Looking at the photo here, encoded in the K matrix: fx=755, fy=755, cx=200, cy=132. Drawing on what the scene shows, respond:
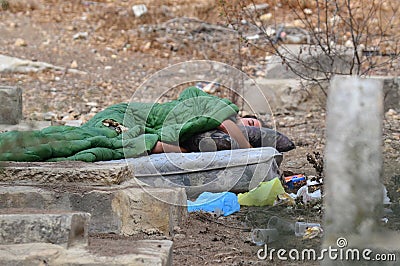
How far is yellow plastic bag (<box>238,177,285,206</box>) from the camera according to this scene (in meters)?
4.36

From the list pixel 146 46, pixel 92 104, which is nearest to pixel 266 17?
pixel 146 46

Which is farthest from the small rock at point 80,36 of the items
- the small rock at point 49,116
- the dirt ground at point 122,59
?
the small rock at point 49,116

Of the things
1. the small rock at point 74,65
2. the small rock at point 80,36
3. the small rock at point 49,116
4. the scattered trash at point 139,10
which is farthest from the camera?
the scattered trash at point 139,10

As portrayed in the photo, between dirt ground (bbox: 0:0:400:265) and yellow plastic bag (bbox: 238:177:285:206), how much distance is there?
8 cm

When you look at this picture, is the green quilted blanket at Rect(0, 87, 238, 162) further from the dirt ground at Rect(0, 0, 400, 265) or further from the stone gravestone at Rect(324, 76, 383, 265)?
the stone gravestone at Rect(324, 76, 383, 265)

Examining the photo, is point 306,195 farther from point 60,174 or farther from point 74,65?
point 74,65

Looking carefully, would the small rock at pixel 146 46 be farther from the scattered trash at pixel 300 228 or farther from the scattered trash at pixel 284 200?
the scattered trash at pixel 300 228

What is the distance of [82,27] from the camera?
10375 millimetres

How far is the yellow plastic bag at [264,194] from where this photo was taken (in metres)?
4.36

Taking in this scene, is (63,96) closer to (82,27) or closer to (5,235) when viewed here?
(82,27)

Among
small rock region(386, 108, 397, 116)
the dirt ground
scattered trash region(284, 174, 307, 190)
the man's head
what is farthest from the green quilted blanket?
small rock region(386, 108, 397, 116)

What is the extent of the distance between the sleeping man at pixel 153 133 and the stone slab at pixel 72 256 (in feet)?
4.56

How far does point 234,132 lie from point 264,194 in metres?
0.68

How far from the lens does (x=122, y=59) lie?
9508 millimetres
